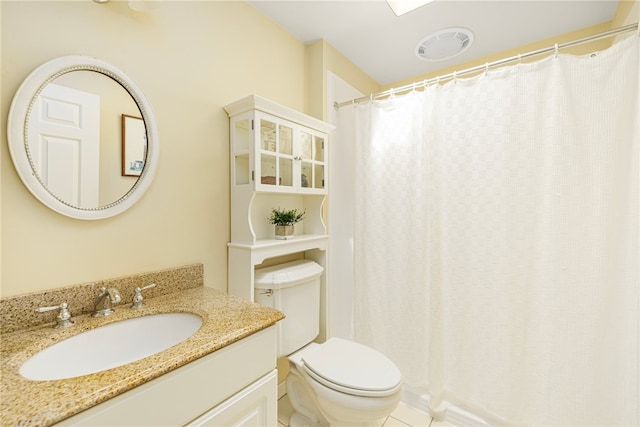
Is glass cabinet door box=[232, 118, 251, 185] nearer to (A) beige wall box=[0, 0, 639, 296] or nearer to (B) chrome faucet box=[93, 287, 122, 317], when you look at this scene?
(A) beige wall box=[0, 0, 639, 296]

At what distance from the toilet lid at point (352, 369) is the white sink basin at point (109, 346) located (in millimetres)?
646

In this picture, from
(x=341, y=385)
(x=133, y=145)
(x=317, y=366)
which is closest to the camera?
(x=133, y=145)

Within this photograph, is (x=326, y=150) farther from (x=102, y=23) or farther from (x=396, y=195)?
(x=102, y=23)

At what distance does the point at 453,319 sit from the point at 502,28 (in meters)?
1.82

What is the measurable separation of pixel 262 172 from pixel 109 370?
37.6 inches

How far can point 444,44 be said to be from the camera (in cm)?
186

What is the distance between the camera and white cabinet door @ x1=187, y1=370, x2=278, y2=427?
30.5 inches

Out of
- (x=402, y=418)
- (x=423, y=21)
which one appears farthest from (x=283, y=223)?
(x=423, y=21)

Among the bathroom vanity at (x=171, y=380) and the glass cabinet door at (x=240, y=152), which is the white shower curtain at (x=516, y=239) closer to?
the glass cabinet door at (x=240, y=152)

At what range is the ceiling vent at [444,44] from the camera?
1743mm

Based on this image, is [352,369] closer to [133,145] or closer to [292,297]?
[292,297]

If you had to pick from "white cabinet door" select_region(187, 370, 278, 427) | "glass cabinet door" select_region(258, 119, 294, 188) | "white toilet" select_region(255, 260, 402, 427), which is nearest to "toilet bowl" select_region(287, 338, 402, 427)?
"white toilet" select_region(255, 260, 402, 427)

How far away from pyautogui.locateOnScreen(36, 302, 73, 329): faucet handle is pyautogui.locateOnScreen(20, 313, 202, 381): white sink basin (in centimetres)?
7

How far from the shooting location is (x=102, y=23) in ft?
3.31
